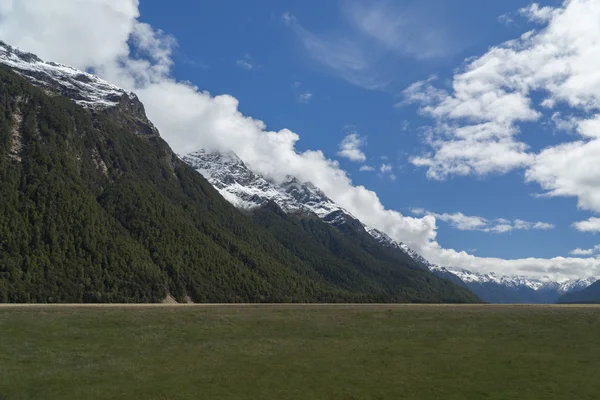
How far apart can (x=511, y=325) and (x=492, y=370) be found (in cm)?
3151

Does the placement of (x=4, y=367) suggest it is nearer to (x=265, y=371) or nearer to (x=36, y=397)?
(x=36, y=397)

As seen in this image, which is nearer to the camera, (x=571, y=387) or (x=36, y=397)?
(x=36, y=397)

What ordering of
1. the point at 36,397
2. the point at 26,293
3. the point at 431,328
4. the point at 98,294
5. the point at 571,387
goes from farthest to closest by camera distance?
the point at 98,294 → the point at 26,293 → the point at 431,328 → the point at 571,387 → the point at 36,397

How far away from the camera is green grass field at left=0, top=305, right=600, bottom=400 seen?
37.1 metres

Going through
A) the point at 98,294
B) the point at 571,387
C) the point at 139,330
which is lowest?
the point at 571,387

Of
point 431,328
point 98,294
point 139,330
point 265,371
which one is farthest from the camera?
point 98,294

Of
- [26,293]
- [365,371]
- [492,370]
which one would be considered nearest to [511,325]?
[492,370]

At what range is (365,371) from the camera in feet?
142

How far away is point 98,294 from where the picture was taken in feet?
648

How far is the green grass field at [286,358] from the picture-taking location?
37062 millimetres

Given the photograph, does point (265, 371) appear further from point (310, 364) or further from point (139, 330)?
point (139, 330)

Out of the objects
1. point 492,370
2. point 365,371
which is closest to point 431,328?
point 492,370

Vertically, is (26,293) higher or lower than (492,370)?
higher

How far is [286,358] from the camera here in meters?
47.7
